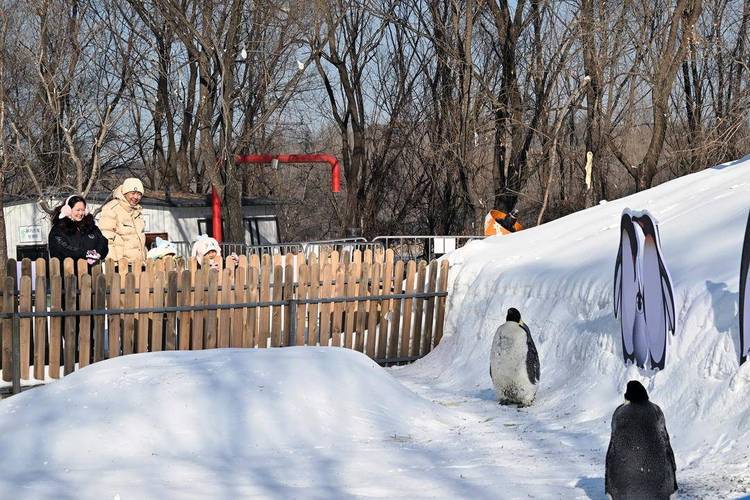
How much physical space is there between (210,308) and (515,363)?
13.5 ft

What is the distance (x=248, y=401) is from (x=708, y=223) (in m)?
5.35

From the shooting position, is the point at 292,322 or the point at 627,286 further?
the point at 292,322

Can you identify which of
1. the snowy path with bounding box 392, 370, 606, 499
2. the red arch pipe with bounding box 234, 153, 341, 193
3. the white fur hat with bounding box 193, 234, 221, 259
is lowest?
the snowy path with bounding box 392, 370, 606, 499

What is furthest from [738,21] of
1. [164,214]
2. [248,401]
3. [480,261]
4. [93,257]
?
[248,401]

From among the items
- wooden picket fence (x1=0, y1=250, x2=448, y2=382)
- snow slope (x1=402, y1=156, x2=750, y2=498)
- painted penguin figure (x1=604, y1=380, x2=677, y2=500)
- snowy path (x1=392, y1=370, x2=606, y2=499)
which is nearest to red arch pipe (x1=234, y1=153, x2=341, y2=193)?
wooden picket fence (x1=0, y1=250, x2=448, y2=382)

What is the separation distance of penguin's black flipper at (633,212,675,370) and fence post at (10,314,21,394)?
21.6 feet

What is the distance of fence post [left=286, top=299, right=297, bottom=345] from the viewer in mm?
12836

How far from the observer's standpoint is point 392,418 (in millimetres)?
8820

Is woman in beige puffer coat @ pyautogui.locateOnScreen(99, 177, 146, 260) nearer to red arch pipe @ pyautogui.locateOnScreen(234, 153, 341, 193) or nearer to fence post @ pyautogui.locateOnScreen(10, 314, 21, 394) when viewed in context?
fence post @ pyautogui.locateOnScreen(10, 314, 21, 394)

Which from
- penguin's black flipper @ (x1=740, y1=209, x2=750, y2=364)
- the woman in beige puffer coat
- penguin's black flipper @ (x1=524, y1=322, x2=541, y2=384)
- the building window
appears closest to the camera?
penguin's black flipper @ (x1=740, y1=209, x2=750, y2=364)

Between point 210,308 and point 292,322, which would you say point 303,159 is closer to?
point 292,322

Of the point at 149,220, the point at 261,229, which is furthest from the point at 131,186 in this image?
the point at 261,229

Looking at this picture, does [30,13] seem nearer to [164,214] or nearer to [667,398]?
[164,214]

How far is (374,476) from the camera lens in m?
7.19
